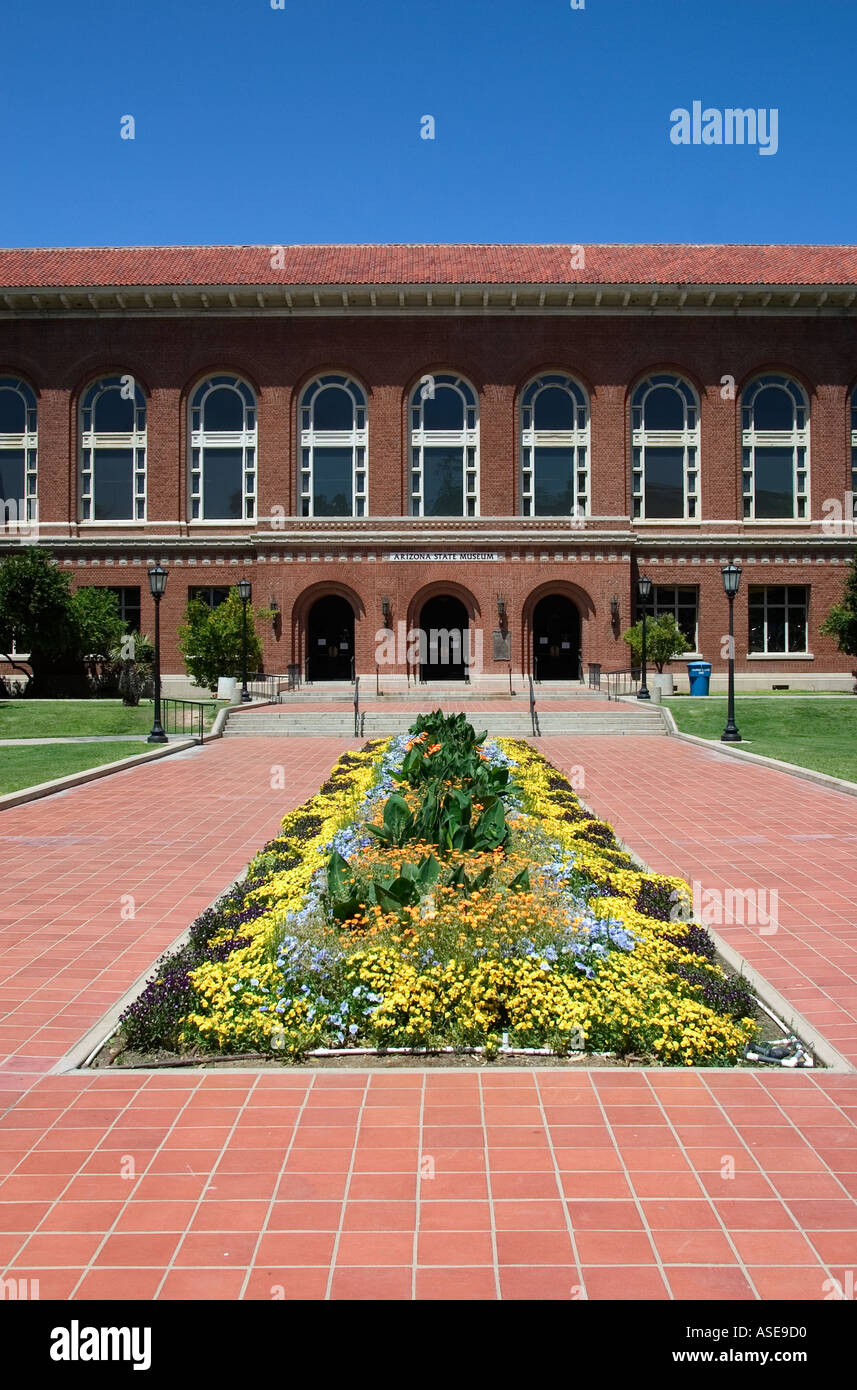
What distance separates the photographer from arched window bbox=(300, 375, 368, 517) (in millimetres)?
35344

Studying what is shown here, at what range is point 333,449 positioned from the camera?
1398 inches

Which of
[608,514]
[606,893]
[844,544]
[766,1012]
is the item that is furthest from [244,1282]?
[844,544]

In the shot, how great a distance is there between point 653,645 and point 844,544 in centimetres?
970

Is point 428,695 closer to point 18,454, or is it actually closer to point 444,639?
point 444,639

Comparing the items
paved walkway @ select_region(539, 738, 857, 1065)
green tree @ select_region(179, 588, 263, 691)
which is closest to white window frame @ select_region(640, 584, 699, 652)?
green tree @ select_region(179, 588, 263, 691)

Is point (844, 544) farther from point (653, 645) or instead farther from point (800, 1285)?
point (800, 1285)

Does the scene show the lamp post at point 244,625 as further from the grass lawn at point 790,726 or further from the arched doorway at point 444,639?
the grass lawn at point 790,726

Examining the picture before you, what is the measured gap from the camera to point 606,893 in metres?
7.11

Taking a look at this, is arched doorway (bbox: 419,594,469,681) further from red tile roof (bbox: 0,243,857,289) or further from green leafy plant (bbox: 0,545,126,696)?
red tile roof (bbox: 0,243,857,289)

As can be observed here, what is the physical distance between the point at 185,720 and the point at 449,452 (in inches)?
576

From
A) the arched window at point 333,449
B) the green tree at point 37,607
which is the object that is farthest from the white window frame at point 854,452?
the green tree at point 37,607

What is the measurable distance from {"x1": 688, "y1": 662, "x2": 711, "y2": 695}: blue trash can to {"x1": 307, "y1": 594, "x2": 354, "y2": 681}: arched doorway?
1211cm
